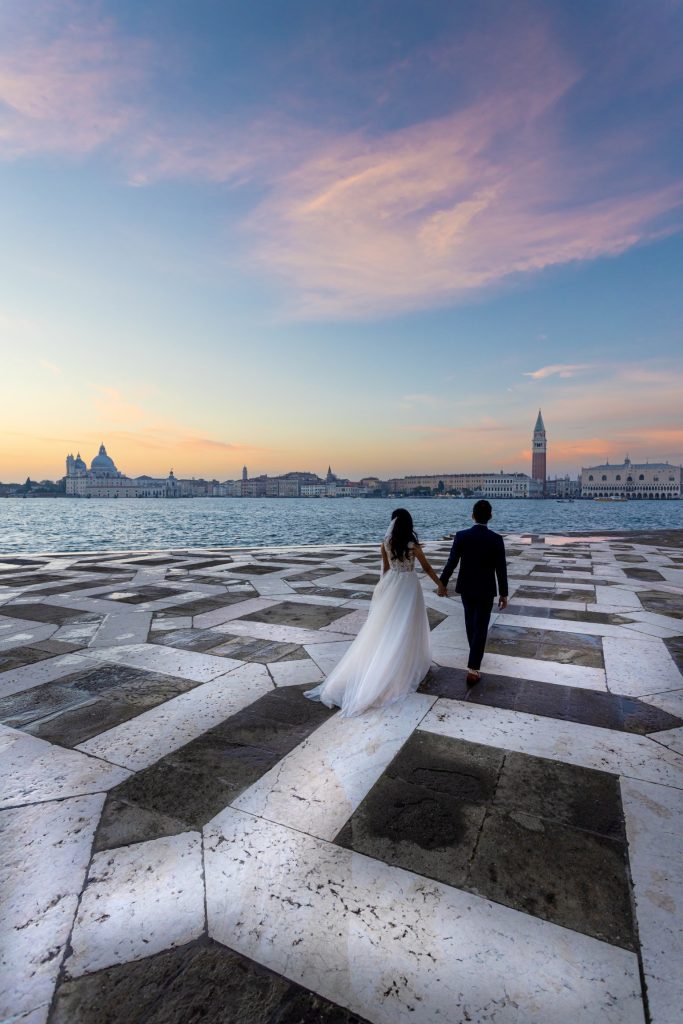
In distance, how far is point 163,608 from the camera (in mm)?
8648

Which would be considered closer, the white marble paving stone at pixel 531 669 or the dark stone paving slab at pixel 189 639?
the white marble paving stone at pixel 531 669

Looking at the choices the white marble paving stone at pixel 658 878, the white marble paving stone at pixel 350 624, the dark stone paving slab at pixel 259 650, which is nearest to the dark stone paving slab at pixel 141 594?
the dark stone paving slab at pixel 259 650

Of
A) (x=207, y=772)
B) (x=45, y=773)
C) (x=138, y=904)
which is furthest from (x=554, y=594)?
(x=138, y=904)

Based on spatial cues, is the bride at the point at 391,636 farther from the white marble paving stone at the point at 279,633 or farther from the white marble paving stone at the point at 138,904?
the white marble paving stone at the point at 138,904

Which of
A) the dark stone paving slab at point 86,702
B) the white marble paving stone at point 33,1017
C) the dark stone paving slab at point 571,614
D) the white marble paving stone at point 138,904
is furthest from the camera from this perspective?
the dark stone paving slab at point 571,614

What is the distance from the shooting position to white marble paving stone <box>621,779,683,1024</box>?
2.03 m

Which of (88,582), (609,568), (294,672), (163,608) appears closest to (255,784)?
(294,672)

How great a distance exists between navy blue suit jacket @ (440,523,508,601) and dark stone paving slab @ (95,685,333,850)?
6.42ft

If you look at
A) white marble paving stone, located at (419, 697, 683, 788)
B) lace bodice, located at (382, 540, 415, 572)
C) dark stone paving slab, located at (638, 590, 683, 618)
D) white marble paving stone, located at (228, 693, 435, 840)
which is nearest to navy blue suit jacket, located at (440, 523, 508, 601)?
lace bodice, located at (382, 540, 415, 572)

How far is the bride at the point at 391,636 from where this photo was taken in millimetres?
4660

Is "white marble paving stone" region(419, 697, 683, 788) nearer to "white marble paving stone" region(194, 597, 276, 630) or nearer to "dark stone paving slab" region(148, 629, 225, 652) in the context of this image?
"dark stone paving slab" region(148, 629, 225, 652)

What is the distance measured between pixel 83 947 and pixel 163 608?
680 cm

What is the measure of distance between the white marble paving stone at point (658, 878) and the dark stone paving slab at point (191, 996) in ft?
4.21

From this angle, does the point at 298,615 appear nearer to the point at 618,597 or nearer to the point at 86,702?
the point at 86,702
